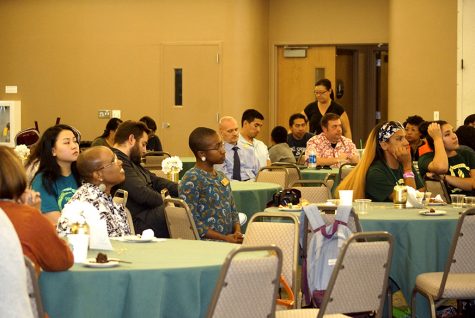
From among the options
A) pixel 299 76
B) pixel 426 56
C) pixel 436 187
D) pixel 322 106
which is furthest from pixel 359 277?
pixel 299 76

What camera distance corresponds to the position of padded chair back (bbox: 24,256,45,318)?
13.5 feet

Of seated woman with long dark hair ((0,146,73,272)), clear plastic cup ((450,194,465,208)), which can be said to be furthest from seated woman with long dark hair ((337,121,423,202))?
seated woman with long dark hair ((0,146,73,272))

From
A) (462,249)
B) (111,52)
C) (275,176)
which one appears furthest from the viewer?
(111,52)

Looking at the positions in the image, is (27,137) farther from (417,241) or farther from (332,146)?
(417,241)

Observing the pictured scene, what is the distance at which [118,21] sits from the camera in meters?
16.7

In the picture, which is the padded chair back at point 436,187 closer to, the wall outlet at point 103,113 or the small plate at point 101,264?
the small plate at point 101,264

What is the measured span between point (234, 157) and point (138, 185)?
3259mm

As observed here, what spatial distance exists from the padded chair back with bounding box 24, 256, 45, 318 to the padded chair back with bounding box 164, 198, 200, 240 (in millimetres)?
Answer: 2184

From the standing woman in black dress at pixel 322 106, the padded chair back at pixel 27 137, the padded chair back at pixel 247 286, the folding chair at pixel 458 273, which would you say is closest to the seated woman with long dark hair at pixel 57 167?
the folding chair at pixel 458 273

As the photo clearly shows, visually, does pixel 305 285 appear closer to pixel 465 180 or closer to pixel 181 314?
pixel 181 314

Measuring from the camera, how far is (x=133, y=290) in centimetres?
445

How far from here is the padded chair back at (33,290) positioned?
4119mm

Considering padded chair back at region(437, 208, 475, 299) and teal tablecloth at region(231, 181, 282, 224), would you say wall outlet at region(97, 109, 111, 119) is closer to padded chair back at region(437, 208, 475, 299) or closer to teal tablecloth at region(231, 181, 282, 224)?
teal tablecloth at region(231, 181, 282, 224)

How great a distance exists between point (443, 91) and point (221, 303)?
11465 mm
